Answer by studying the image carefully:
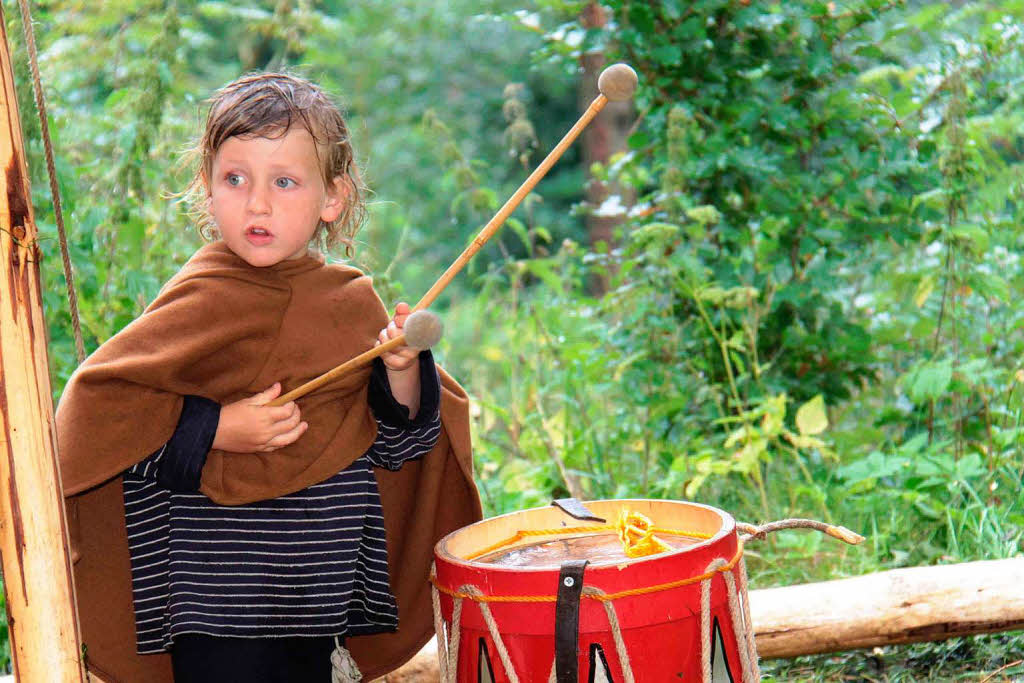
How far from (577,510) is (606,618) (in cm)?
38

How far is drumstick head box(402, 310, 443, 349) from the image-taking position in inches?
61.8

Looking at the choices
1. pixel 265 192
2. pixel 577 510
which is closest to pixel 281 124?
pixel 265 192

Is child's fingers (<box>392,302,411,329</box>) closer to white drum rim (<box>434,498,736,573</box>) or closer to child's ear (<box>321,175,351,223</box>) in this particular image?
child's ear (<box>321,175,351,223</box>)

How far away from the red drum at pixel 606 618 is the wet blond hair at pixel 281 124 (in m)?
0.64

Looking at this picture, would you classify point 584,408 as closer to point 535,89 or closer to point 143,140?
point 143,140

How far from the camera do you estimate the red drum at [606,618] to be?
1620 mm

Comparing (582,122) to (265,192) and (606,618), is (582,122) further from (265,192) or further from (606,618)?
(606,618)

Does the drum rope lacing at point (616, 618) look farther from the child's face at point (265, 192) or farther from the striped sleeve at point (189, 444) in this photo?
the child's face at point (265, 192)

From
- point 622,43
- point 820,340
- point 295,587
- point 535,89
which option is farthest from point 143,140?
point 535,89

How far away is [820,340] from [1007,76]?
3.27 ft

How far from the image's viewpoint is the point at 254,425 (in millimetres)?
1797

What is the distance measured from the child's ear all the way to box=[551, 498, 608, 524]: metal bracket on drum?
0.62 meters

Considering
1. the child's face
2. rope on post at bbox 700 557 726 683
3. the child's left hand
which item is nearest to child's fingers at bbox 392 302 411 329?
the child's left hand

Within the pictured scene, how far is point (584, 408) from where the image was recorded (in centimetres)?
346
